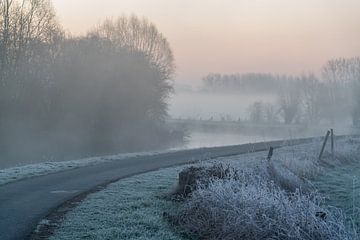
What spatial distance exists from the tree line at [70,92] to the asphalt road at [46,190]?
2145 cm

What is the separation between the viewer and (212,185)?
10336 millimetres

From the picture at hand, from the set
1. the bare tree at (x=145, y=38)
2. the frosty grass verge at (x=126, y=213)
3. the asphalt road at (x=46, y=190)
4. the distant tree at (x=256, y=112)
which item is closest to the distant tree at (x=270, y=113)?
the distant tree at (x=256, y=112)

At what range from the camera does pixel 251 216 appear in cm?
852

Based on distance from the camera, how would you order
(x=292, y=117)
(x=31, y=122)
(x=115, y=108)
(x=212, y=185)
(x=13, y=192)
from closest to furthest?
1. (x=212, y=185)
2. (x=13, y=192)
3. (x=31, y=122)
4. (x=115, y=108)
5. (x=292, y=117)

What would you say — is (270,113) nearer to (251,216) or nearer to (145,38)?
(145,38)

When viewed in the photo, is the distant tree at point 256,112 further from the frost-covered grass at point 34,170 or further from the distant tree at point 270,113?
the frost-covered grass at point 34,170

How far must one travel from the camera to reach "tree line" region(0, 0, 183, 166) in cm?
4375

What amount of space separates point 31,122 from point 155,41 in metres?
24.0

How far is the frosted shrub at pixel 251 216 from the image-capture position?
305 inches

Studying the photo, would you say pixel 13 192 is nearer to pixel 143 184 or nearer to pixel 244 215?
pixel 143 184

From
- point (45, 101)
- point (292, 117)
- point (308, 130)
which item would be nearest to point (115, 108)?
point (45, 101)

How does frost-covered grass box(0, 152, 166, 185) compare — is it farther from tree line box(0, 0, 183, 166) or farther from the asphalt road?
tree line box(0, 0, 183, 166)

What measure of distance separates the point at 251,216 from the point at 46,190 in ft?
23.7

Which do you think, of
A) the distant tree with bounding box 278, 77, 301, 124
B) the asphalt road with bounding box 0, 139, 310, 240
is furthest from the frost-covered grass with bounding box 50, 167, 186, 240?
the distant tree with bounding box 278, 77, 301, 124
